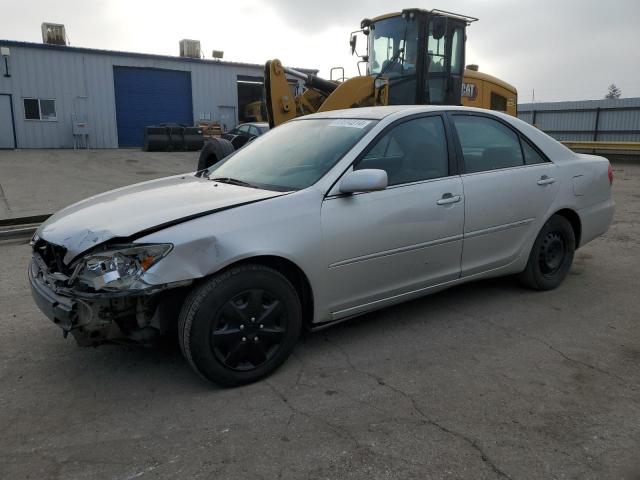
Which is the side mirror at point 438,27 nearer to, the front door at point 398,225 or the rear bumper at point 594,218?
the rear bumper at point 594,218

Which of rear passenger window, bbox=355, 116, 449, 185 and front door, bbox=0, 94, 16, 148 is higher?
front door, bbox=0, 94, 16, 148

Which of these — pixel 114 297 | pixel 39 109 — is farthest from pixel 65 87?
pixel 114 297

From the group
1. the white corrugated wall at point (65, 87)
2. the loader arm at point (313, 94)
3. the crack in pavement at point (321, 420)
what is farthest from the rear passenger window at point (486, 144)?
the white corrugated wall at point (65, 87)

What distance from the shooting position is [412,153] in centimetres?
375

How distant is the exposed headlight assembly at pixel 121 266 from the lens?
2668 mm

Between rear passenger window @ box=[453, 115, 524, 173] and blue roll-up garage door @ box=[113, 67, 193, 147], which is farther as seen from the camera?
blue roll-up garage door @ box=[113, 67, 193, 147]

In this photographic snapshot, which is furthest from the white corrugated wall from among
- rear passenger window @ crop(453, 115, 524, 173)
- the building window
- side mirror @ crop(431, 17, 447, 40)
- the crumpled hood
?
rear passenger window @ crop(453, 115, 524, 173)

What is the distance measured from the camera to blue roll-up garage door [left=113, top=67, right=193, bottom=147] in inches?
1017

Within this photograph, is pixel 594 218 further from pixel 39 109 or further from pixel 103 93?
pixel 103 93

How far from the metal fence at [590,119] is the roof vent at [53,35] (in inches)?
842

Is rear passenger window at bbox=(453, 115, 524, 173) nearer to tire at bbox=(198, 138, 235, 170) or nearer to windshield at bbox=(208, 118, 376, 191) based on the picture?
windshield at bbox=(208, 118, 376, 191)

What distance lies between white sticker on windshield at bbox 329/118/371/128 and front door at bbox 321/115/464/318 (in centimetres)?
18

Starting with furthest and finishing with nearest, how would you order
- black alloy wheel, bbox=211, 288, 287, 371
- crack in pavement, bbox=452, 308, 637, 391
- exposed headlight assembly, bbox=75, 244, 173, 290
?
crack in pavement, bbox=452, 308, 637, 391 < black alloy wheel, bbox=211, 288, 287, 371 < exposed headlight assembly, bbox=75, 244, 173, 290

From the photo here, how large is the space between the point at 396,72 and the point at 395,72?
0.9 inches
